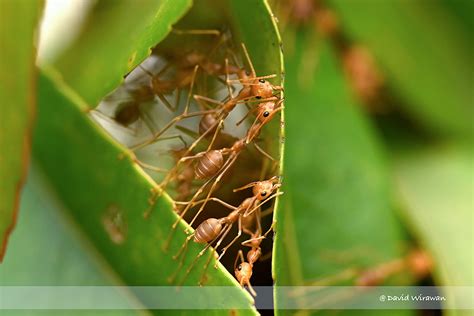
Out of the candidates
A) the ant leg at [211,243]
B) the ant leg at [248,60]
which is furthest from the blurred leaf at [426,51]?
the ant leg at [211,243]

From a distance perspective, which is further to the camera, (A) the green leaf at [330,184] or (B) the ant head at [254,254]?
(A) the green leaf at [330,184]

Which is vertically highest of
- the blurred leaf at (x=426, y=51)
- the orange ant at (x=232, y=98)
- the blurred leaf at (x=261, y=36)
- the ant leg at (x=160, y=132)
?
the blurred leaf at (x=261, y=36)

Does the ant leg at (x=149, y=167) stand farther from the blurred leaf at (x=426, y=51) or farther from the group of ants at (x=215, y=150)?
the blurred leaf at (x=426, y=51)

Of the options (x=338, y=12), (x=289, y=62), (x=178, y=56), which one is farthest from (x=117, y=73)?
(x=338, y=12)

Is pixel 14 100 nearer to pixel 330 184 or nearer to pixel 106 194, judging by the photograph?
pixel 106 194

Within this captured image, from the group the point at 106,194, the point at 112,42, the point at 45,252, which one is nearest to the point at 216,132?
the point at 106,194
